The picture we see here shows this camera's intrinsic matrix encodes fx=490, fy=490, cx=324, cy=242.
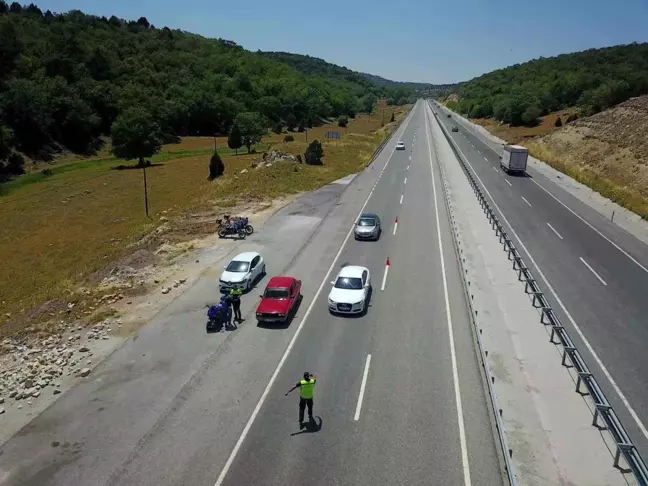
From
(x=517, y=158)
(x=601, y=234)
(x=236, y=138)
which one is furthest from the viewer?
(x=236, y=138)

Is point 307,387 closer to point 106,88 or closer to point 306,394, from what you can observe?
point 306,394

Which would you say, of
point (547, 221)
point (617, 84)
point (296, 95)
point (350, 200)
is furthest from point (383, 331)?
point (296, 95)

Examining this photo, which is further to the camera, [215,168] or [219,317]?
[215,168]

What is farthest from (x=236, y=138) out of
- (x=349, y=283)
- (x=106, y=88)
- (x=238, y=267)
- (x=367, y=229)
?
(x=349, y=283)

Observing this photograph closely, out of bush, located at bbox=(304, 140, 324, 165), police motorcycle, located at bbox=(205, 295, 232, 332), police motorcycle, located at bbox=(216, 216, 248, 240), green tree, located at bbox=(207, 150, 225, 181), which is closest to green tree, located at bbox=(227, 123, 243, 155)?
green tree, located at bbox=(207, 150, 225, 181)

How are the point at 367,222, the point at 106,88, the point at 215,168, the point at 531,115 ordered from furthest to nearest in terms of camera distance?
the point at 531,115 → the point at 106,88 → the point at 215,168 → the point at 367,222

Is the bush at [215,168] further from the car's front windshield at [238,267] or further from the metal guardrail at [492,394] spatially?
the metal guardrail at [492,394]
